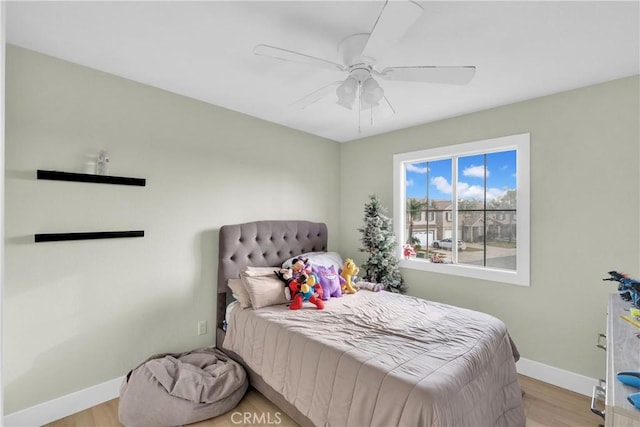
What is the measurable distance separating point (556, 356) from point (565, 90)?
232 cm

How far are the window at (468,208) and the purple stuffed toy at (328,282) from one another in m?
1.11

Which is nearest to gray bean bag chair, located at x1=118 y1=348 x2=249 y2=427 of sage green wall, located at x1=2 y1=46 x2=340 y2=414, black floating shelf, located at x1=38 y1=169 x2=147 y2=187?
sage green wall, located at x1=2 y1=46 x2=340 y2=414

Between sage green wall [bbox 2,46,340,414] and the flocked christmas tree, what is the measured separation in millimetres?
1386

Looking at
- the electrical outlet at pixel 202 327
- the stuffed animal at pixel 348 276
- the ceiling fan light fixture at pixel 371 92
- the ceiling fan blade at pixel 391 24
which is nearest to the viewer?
the ceiling fan blade at pixel 391 24

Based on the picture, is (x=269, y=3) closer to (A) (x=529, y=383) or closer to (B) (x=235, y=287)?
(B) (x=235, y=287)

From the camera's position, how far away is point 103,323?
2357 millimetres

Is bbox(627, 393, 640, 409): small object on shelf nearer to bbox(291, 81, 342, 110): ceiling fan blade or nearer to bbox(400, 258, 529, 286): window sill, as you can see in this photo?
bbox(291, 81, 342, 110): ceiling fan blade

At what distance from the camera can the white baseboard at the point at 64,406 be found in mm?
2012

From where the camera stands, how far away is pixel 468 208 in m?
3.35

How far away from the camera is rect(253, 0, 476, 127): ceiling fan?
1.32m

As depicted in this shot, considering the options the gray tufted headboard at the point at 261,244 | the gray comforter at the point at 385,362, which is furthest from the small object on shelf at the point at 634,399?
the gray tufted headboard at the point at 261,244

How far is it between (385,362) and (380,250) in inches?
76.9

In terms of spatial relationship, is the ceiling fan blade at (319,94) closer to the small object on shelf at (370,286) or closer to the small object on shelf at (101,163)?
the small object on shelf at (101,163)

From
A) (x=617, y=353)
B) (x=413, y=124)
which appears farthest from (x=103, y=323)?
(x=413, y=124)
